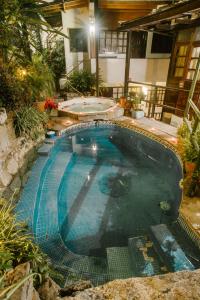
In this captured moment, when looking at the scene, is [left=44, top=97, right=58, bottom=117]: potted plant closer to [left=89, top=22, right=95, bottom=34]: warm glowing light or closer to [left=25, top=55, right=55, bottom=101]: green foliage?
[left=25, top=55, right=55, bottom=101]: green foliage

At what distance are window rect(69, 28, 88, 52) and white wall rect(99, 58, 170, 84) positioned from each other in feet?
4.59

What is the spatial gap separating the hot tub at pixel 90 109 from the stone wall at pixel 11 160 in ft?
10.4

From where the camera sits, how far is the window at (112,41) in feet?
37.1

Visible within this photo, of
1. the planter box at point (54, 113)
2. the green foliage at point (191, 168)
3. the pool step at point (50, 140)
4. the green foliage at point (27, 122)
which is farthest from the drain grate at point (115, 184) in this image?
the planter box at point (54, 113)

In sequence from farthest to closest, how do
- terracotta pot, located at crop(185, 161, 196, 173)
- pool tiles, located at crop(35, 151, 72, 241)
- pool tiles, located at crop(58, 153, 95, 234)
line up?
1. pool tiles, located at crop(58, 153, 95, 234)
2. terracotta pot, located at crop(185, 161, 196, 173)
3. pool tiles, located at crop(35, 151, 72, 241)

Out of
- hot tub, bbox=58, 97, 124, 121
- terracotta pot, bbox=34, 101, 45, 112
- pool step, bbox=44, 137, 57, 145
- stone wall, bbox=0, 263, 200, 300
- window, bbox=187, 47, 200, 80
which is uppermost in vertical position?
window, bbox=187, 47, 200, 80

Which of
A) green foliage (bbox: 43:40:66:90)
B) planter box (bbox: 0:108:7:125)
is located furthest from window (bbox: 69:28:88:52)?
planter box (bbox: 0:108:7:125)

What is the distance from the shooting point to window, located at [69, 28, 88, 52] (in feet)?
36.3

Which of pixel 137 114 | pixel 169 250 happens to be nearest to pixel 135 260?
pixel 169 250

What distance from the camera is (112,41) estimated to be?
37.7ft

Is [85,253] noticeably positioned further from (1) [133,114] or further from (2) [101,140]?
(1) [133,114]

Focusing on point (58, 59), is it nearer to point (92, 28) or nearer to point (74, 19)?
point (74, 19)

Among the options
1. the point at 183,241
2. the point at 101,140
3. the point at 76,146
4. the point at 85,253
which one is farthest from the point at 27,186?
the point at 101,140

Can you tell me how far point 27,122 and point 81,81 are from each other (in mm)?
6651
